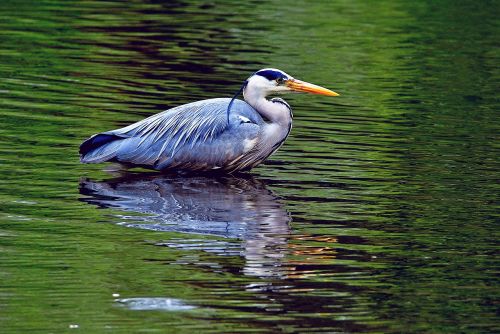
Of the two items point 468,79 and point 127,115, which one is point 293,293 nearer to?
point 127,115

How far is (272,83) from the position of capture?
1135 centimetres

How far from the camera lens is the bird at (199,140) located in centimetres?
1092

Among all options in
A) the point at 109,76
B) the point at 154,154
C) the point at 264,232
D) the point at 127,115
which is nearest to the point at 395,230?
the point at 264,232

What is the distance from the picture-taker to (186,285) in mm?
7430

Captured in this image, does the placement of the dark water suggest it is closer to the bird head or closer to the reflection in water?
the reflection in water

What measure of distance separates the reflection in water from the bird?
149mm

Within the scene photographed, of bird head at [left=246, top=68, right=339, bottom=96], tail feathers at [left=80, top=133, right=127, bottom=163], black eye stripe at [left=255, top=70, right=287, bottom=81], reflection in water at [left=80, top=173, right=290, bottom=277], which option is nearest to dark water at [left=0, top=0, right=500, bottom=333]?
reflection in water at [left=80, top=173, right=290, bottom=277]

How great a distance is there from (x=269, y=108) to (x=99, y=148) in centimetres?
155

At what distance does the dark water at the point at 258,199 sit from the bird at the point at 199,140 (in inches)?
6.9

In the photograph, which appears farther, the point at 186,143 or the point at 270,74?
the point at 270,74

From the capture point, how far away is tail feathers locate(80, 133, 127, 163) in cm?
1080

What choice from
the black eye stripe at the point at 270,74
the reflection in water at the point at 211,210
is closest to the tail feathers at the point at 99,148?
the reflection in water at the point at 211,210

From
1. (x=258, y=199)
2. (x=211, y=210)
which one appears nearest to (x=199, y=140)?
(x=258, y=199)

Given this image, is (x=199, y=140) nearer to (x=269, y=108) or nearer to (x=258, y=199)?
(x=269, y=108)
